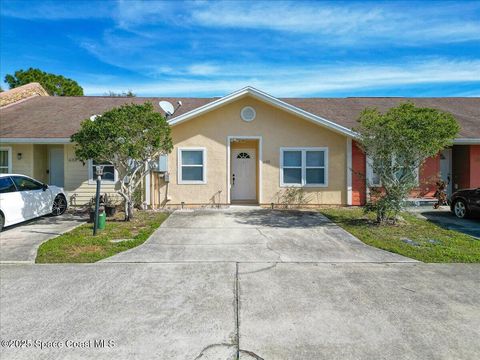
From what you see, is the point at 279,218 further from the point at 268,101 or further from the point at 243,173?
the point at 268,101

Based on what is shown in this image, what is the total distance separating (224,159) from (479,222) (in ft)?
29.6

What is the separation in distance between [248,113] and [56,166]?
28.2 ft

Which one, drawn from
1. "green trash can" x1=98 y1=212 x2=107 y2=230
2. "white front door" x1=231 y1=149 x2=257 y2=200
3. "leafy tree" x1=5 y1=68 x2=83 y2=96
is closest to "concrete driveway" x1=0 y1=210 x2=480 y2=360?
"green trash can" x1=98 y1=212 x2=107 y2=230

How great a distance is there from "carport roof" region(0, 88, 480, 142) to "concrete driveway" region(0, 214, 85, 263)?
12.4 feet

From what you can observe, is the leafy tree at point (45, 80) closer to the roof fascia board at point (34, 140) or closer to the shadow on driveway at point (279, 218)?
the roof fascia board at point (34, 140)

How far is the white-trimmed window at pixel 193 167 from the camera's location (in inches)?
523

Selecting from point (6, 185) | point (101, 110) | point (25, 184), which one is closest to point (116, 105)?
point (101, 110)

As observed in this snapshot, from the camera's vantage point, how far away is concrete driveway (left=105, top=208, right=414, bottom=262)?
6.98 m

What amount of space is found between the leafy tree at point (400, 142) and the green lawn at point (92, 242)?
6.85 metres

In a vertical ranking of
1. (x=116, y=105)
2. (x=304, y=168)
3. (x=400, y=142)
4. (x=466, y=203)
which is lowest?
(x=466, y=203)

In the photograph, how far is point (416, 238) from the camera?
8.51 m

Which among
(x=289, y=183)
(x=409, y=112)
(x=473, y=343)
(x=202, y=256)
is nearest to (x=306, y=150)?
(x=289, y=183)

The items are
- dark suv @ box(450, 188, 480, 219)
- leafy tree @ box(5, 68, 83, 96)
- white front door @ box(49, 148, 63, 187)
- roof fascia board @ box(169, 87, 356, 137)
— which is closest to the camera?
dark suv @ box(450, 188, 480, 219)

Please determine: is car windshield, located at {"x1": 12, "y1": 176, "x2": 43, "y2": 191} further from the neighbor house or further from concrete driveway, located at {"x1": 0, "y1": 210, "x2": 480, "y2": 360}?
concrete driveway, located at {"x1": 0, "y1": 210, "x2": 480, "y2": 360}
